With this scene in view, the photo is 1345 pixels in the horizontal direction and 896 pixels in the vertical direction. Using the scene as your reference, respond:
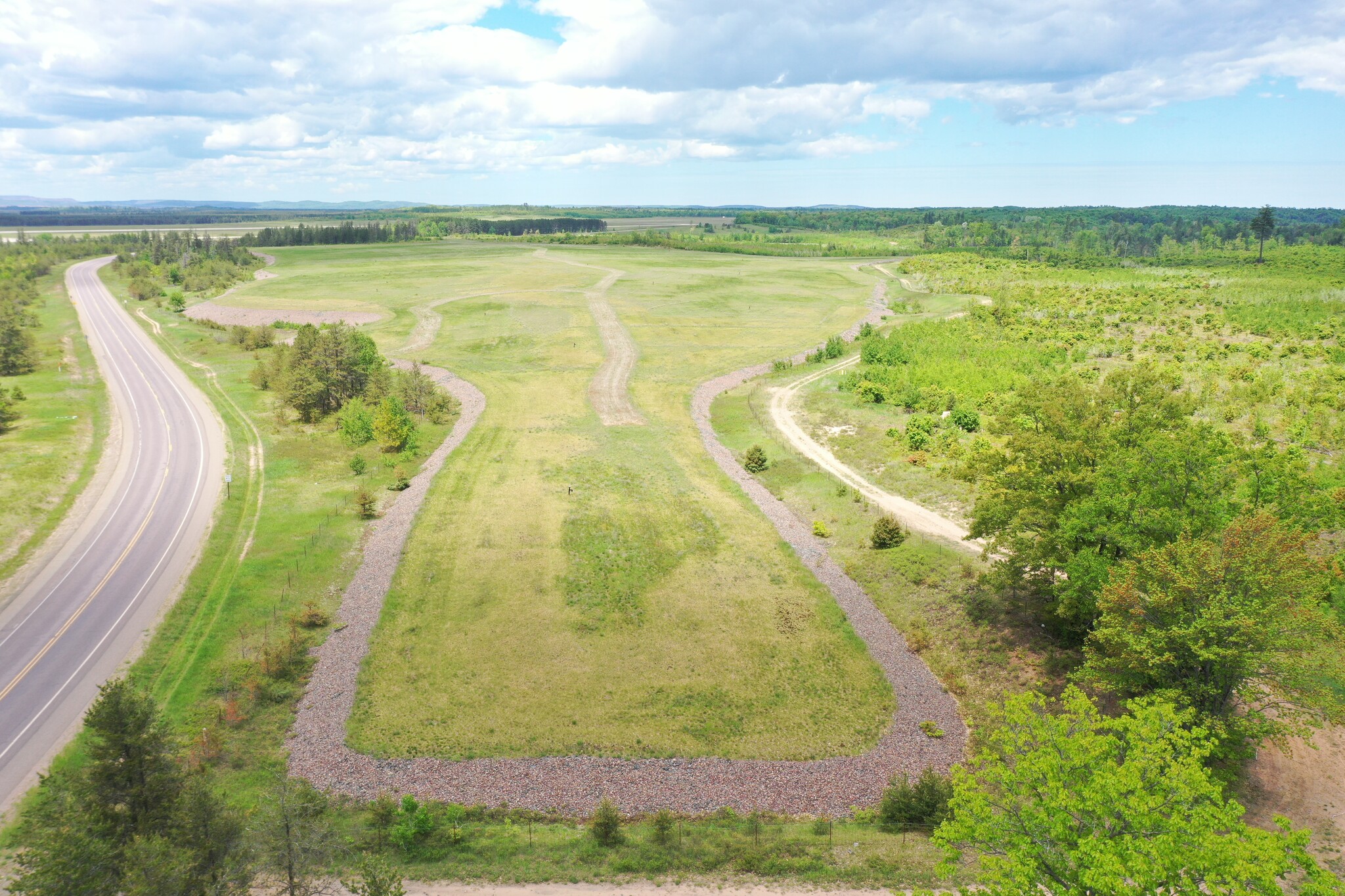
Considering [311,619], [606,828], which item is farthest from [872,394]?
[606,828]

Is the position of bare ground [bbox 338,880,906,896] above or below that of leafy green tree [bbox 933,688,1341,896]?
below

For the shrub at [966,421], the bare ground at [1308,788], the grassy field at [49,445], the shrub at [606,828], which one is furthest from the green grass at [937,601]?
the grassy field at [49,445]

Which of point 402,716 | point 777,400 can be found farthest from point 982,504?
point 777,400

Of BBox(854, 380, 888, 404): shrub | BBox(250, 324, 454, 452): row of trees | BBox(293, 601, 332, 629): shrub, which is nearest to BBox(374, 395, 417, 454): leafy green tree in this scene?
BBox(250, 324, 454, 452): row of trees

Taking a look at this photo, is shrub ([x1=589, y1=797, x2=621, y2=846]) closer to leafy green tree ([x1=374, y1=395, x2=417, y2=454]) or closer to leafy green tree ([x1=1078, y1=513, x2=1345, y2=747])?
leafy green tree ([x1=1078, y1=513, x2=1345, y2=747])

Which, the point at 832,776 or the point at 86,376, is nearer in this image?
the point at 832,776

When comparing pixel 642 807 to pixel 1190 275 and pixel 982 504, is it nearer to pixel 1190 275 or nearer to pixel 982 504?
pixel 982 504
